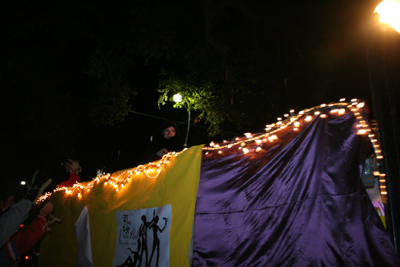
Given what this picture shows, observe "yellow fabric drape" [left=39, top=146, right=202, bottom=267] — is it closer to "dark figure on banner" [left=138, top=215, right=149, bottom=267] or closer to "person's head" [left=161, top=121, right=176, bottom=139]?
"dark figure on banner" [left=138, top=215, right=149, bottom=267]

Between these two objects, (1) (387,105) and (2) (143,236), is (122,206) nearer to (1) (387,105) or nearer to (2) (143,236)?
(2) (143,236)

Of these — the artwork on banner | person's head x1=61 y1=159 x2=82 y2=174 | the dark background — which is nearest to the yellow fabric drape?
the artwork on banner

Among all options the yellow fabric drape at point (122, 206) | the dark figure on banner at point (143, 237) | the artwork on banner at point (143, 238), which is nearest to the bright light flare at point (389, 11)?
the yellow fabric drape at point (122, 206)

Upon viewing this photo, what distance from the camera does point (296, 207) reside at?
8.00 ft

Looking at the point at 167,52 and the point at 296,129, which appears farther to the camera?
the point at 167,52

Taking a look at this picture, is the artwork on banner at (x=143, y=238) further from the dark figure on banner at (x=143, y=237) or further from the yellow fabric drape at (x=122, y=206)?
the yellow fabric drape at (x=122, y=206)

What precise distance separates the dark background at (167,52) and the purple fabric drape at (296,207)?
3.83m

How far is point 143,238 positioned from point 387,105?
322 cm

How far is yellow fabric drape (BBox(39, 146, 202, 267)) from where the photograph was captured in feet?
9.95

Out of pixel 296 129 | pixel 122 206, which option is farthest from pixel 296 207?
pixel 122 206

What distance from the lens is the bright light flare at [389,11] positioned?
82.7 inches

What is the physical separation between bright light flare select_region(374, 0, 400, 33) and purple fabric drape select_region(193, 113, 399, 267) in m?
0.84

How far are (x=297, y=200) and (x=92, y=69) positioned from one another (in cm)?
1070

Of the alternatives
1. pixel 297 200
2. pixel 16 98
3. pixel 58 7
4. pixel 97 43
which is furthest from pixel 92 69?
pixel 297 200
